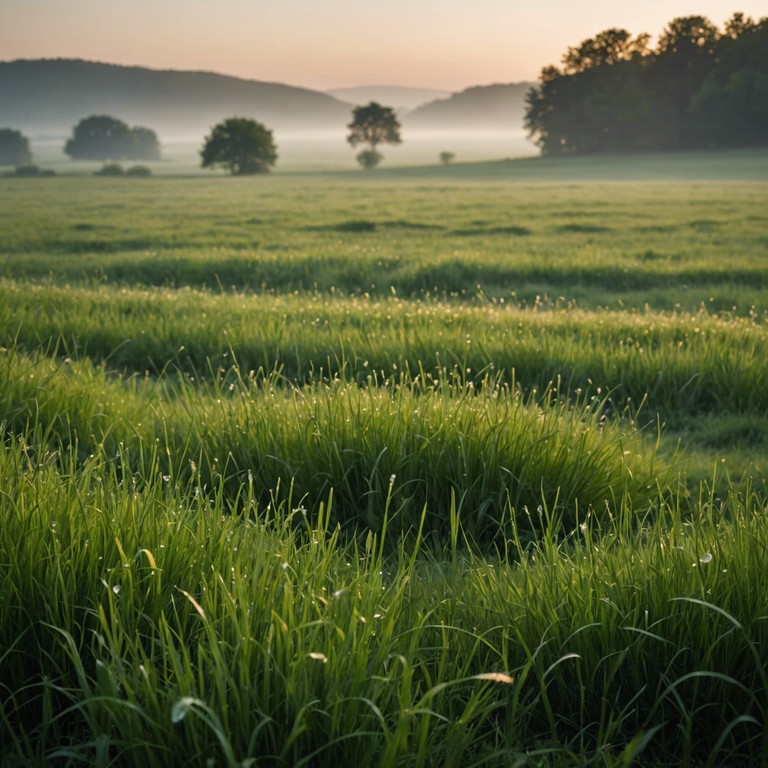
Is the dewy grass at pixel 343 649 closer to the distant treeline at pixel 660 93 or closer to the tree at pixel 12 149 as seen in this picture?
the distant treeline at pixel 660 93

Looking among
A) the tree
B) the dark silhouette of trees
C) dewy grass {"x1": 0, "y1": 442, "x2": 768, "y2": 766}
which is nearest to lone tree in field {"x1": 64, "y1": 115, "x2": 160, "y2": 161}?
the tree

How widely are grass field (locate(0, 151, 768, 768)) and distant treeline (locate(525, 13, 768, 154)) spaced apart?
82527 mm

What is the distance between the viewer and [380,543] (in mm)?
2494

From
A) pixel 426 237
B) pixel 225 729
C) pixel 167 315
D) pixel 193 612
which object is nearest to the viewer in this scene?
pixel 225 729

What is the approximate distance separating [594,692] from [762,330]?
644 centimetres

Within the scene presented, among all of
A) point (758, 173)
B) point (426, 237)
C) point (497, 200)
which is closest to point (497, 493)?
point (426, 237)

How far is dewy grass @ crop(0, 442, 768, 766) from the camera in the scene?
1.67m

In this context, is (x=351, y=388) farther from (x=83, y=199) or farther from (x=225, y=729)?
(x=83, y=199)

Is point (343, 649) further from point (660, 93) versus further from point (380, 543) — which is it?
point (660, 93)

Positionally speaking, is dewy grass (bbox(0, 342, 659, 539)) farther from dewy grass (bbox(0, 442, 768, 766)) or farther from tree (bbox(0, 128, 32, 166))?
tree (bbox(0, 128, 32, 166))

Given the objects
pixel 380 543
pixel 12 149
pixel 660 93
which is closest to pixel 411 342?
pixel 380 543

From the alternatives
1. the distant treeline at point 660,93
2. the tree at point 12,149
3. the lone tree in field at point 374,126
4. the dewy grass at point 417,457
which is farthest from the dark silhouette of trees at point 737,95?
the tree at point 12,149

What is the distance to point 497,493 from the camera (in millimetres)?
3707

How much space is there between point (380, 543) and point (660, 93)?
96.7 metres
